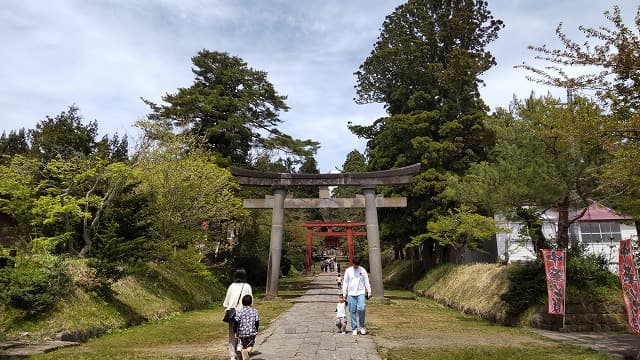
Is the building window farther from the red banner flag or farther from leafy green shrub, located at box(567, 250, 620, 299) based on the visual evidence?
the red banner flag

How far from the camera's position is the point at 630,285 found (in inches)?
301

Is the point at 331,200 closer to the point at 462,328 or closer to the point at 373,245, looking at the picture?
the point at 373,245

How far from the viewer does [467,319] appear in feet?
44.2

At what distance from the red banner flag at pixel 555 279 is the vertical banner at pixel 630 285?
243cm

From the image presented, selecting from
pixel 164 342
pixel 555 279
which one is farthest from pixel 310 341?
pixel 555 279

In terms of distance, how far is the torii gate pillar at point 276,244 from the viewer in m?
18.8

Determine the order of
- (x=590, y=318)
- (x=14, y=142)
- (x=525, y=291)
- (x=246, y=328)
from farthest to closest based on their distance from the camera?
(x=14, y=142) → (x=525, y=291) → (x=590, y=318) → (x=246, y=328)

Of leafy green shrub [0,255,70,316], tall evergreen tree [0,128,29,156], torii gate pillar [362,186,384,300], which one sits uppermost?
tall evergreen tree [0,128,29,156]

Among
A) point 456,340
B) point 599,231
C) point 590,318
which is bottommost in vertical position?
point 456,340

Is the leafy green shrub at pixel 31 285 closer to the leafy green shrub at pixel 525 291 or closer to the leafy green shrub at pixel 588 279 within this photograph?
the leafy green shrub at pixel 525 291

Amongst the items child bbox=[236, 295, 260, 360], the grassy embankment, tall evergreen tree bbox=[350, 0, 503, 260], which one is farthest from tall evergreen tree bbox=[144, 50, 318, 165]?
child bbox=[236, 295, 260, 360]

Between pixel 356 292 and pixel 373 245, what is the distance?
893 cm

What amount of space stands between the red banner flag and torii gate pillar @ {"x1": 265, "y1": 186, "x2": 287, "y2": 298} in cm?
1102

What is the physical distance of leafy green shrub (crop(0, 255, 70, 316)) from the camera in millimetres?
8891
